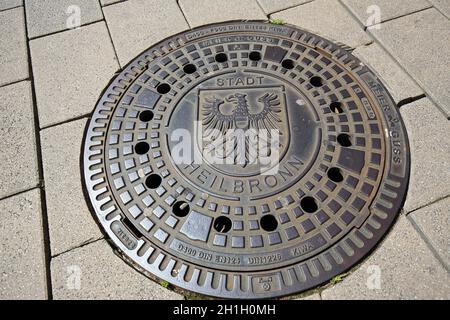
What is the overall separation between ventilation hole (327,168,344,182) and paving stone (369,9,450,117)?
2.11 feet

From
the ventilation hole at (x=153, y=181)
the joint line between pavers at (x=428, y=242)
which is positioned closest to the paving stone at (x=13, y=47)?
the ventilation hole at (x=153, y=181)

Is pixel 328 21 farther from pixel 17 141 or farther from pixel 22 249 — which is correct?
pixel 22 249

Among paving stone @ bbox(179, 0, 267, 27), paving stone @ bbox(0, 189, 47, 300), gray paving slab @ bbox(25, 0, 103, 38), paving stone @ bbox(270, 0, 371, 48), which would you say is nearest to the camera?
paving stone @ bbox(0, 189, 47, 300)

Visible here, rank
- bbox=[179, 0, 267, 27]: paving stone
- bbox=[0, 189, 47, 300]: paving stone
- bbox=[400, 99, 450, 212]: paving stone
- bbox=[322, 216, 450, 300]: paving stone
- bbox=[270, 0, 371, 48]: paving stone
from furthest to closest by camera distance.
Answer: bbox=[179, 0, 267, 27]: paving stone < bbox=[270, 0, 371, 48]: paving stone < bbox=[400, 99, 450, 212]: paving stone < bbox=[0, 189, 47, 300]: paving stone < bbox=[322, 216, 450, 300]: paving stone

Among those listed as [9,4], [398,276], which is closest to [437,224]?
[398,276]

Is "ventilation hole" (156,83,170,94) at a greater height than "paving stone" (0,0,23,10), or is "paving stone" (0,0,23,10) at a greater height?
"paving stone" (0,0,23,10)

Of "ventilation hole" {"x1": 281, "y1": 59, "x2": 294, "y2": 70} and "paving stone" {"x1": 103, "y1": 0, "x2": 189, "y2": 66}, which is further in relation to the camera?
"paving stone" {"x1": 103, "y1": 0, "x2": 189, "y2": 66}

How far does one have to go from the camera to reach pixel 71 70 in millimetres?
2256

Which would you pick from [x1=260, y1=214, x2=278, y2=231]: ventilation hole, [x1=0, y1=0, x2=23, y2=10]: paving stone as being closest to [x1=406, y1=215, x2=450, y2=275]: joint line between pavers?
[x1=260, y1=214, x2=278, y2=231]: ventilation hole

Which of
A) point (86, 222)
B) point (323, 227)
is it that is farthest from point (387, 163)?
point (86, 222)

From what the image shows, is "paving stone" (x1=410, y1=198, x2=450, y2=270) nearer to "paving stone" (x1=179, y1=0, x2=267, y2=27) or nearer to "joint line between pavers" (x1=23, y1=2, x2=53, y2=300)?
"paving stone" (x1=179, y1=0, x2=267, y2=27)

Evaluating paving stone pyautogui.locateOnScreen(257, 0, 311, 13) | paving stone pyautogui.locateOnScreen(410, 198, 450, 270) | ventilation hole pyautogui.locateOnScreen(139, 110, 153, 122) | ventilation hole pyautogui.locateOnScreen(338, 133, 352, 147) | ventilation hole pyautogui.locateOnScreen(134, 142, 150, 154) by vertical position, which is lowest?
paving stone pyautogui.locateOnScreen(410, 198, 450, 270)

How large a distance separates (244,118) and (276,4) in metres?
0.96

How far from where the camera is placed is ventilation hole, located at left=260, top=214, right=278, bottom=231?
1.64m
